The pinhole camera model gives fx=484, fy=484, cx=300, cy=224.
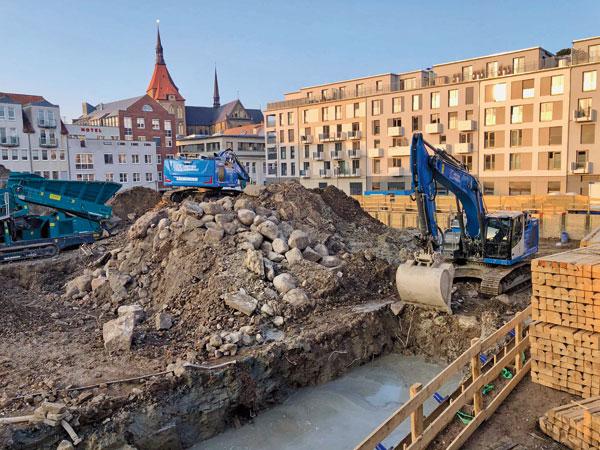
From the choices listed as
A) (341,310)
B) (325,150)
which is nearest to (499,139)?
(325,150)

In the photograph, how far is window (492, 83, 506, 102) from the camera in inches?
1699

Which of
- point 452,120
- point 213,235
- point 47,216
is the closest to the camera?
point 213,235

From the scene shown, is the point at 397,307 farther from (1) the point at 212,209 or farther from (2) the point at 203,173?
(2) the point at 203,173

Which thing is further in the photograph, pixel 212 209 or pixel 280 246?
pixel 212 209

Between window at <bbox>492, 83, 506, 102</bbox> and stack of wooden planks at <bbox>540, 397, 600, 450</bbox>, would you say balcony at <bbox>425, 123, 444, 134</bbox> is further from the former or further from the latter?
stack of wooden planks at <bbox>540, 397, 600, 450</bbox>

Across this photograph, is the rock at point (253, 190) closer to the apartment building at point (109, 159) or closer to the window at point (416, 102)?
the window at point (416, 102)

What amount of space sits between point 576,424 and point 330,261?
930cm

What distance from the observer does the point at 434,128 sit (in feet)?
155

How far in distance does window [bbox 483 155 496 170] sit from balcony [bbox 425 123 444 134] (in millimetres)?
5089

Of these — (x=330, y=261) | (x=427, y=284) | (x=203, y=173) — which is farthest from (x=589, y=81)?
(x=427, y=284)

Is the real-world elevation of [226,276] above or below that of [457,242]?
below

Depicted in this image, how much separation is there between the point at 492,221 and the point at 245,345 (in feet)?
26.5

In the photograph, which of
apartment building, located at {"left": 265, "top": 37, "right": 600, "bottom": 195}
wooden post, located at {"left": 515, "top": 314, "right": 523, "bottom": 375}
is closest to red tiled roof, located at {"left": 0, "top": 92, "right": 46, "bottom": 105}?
apartment building, located at {"left": 265, "top": 37, "right": 600, "bottom": 195}

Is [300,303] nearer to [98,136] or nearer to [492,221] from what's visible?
[492,221]
